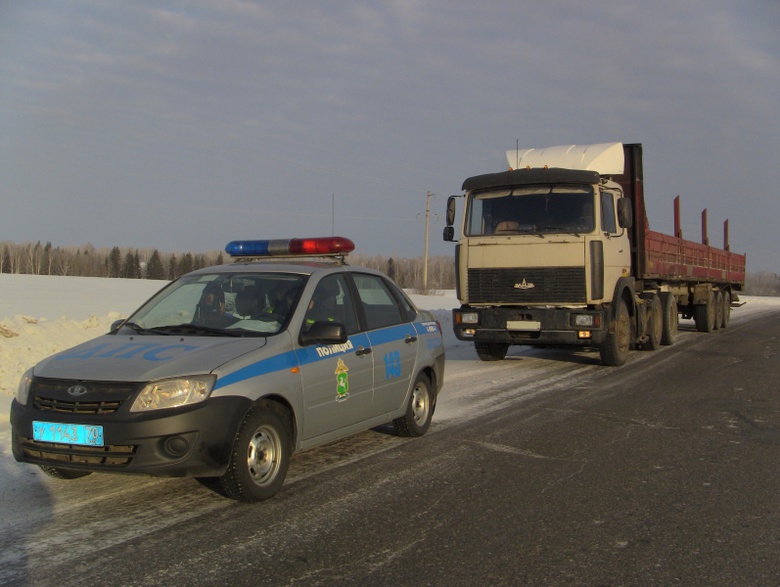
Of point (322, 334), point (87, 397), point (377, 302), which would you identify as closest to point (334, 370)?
point (322, 334)

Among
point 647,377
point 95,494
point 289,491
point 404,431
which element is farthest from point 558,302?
point 95,494

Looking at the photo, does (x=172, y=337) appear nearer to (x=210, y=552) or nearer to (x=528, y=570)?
(x=210, y=552)

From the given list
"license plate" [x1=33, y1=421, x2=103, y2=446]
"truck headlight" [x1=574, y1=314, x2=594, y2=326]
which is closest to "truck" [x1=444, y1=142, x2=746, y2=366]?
"truck headlight" [x1=574, y1=314, x2=594, y2=326]

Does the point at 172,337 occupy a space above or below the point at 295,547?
above

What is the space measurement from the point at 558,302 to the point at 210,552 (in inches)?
335

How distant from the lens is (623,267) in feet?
41.6

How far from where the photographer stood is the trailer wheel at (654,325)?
14531 mm

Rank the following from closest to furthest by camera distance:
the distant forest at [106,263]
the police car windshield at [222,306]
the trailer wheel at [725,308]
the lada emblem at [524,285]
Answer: the police car windshield at [222,306] < the lada emblem at [524,285] < the trailer wheel at [725,308] < the distant forest at [106,263]

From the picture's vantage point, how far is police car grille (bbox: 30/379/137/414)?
4.45 m

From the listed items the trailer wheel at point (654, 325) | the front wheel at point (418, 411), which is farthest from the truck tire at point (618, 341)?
the front wheel at point (418, 411)

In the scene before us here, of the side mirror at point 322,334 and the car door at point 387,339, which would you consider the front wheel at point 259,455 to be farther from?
the car door at point 387,339

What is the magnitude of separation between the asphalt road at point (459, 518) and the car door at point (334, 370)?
440 mm

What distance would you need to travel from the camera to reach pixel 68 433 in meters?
4.49

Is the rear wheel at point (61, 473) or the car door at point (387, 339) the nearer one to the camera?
the rear wheel at point (61, 473)
